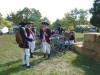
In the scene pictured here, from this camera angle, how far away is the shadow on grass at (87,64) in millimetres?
10672

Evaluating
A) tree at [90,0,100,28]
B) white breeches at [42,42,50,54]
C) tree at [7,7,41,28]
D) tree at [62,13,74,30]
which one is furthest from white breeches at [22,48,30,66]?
tree at [62,13,74,30]

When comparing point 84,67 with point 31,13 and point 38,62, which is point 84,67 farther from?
point 31,13

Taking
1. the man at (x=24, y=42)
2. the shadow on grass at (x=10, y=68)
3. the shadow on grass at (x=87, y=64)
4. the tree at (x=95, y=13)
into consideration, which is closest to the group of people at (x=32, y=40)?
the man at (x=24, y=42)

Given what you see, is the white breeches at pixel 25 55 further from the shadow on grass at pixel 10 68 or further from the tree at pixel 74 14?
the tree at pixel 74 14

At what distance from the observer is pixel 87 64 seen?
39.6ft

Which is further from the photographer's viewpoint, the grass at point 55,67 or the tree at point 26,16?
the tree at point 26,16

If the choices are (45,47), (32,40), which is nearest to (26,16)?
(45,47)

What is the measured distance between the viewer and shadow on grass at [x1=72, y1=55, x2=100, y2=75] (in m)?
10.7

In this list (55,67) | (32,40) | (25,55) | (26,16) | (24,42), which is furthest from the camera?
(26,16)

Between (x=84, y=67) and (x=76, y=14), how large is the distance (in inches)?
4418

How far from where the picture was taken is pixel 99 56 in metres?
12.7

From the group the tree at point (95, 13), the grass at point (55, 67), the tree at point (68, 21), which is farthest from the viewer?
the tree at point (68, 21)

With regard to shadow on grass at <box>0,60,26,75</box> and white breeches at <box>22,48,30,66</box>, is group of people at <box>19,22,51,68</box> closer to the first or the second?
white breeches at <box>22,48,30,66</box>

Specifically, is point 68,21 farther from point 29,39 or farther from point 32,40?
point 29,39
